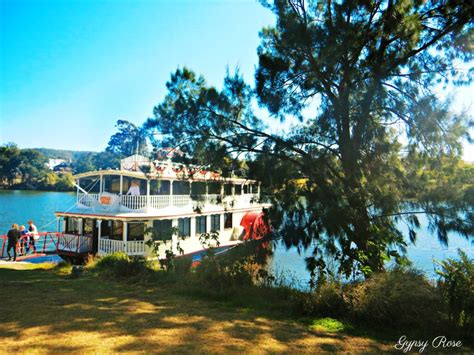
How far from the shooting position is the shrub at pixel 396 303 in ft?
15.2

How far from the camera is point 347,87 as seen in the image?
269 inches

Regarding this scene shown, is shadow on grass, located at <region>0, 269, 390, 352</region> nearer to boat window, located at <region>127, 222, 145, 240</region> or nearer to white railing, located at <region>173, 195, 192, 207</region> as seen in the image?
boat window, located at <region>127, 222, 145, 240</region>

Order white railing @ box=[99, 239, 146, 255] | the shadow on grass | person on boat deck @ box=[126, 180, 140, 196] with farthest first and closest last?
person on boat deck @ box=[126, 180, 140, 196], white railing @ box=[99, 239, 146, 255], the shadow on grass

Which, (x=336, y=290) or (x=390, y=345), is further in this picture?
(x=336, y=290)

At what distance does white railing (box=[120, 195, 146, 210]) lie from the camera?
13.5 m

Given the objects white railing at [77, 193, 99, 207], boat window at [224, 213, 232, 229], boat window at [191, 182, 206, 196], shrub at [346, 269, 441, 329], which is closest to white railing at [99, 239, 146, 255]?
white railing at [77, 193, 99, 207]

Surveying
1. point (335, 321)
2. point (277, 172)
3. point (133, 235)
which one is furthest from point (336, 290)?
point (133, 235)

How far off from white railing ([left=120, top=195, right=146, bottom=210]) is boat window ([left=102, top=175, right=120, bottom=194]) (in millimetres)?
1254

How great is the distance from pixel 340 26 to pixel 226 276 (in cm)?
548

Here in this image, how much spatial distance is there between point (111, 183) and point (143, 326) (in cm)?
1144

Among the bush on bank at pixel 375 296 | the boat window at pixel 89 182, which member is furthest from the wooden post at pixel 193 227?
the bush on bank at pixel 375 296

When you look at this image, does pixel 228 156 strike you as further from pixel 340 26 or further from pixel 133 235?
pixel 133 235

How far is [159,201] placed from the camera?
1427cm

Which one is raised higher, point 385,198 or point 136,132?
point 136,132
